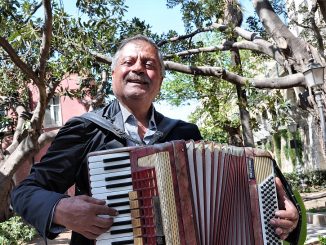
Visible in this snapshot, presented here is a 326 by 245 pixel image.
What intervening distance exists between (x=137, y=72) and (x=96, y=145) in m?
0.43

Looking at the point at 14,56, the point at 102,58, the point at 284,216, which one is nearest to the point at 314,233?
the point at 102,58

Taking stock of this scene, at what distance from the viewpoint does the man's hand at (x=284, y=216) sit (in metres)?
2.13

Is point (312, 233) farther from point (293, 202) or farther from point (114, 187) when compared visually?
point (114, 187)

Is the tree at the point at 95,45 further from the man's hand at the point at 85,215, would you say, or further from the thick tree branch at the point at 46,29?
the man's hand at the point at 85,215

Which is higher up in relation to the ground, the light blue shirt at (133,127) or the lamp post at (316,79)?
the lamp post at (316,79)

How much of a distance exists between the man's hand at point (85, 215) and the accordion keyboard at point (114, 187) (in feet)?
0.09

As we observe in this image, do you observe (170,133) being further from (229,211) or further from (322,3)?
(322,3)

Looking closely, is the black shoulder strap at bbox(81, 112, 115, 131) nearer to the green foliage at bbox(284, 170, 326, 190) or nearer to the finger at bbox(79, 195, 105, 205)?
the finger at bbox(79, 195, 105, 205)

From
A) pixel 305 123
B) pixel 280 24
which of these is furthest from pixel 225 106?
pixel 305 123

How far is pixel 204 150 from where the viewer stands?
204 cm

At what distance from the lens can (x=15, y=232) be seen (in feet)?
45.1

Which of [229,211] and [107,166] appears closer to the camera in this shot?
[107,166]

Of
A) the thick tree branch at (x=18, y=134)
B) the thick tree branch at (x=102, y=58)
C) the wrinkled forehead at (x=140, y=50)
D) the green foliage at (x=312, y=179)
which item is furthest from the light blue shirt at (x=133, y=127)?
the green foliage at (x=312, y=179)

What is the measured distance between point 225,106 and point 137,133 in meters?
9.25
